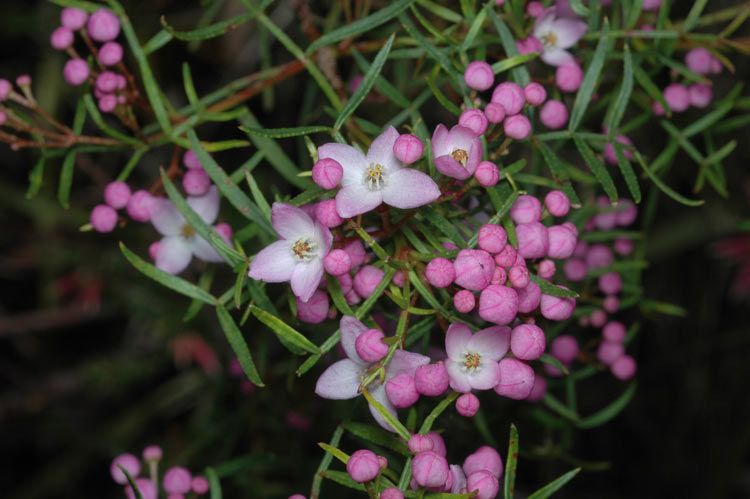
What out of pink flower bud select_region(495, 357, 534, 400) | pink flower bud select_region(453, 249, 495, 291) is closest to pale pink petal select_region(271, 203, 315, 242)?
pink flower bud select_region(453, 249, 495, 291)

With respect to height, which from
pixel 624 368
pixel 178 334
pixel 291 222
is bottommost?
pixel 178 334

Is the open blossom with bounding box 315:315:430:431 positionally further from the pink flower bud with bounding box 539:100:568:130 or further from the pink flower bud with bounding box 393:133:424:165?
the pink flower bud with bounding box 539:100:568:130

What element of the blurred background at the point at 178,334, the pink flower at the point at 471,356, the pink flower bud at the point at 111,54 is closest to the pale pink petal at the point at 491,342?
the pink flower at the point at 471,356

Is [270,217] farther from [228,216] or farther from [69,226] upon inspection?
[69,226]

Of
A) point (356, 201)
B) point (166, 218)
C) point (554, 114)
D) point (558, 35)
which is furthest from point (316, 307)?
point (558, 35)

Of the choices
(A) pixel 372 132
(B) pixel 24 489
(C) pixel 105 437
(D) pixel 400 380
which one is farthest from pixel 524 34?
(B) pixel 24 489

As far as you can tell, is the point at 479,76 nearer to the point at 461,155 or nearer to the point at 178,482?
the point at 461,155
